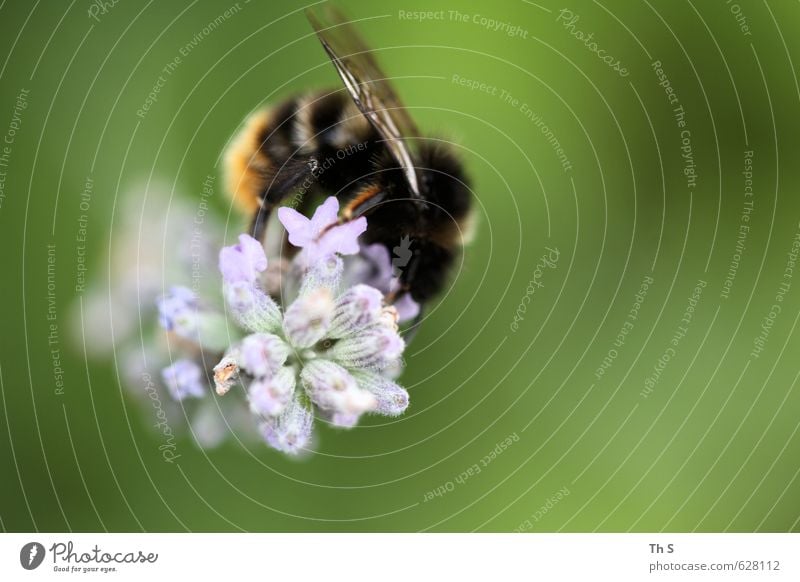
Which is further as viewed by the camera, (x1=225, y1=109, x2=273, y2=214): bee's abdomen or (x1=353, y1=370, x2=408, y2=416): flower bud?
(x1=225, y1=109, x2=273, y2=214): bee's abdomen

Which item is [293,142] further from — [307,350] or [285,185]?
[307,350]

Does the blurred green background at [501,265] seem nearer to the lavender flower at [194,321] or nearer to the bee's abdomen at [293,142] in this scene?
the bee's abdomen at [293,142]

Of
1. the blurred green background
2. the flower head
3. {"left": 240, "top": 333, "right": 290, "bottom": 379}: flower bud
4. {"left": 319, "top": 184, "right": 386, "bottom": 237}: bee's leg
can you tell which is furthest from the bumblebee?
the blurred green background

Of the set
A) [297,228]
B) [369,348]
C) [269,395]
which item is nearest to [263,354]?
[269,395]

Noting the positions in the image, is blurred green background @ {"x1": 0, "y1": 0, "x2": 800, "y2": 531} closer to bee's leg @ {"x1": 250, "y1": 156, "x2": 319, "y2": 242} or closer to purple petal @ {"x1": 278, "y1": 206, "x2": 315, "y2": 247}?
bee's leg @ {"x1": 250, "y1": 156, "x2": 319, "y2": 242}

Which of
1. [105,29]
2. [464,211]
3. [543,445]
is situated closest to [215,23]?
[105,29]

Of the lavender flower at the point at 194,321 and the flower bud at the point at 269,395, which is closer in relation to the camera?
the flower bud at the point at 269,395

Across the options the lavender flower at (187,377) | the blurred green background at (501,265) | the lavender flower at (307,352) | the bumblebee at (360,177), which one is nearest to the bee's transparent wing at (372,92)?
the bumblebee at (360,177)
